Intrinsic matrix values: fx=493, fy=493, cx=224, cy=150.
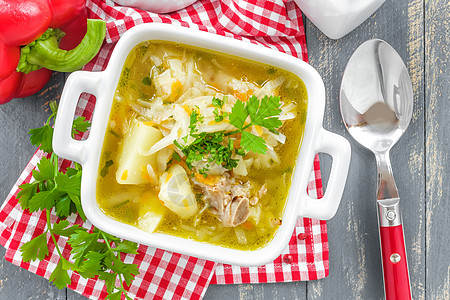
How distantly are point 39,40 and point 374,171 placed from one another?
1192mm

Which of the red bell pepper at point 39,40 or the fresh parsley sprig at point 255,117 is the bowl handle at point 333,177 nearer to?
the fresh parsley sprig at point 255,117

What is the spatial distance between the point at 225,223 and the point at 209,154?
0.23 m

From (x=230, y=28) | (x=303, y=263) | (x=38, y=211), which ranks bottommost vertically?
(x=303, y=263)

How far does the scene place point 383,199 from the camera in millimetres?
1697

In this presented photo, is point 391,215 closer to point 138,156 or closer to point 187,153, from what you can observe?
point 187,153

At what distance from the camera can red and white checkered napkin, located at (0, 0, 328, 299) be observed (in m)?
1.64

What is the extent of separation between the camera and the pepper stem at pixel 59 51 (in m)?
1.49

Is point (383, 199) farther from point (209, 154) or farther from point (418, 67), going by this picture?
point (209, 154)

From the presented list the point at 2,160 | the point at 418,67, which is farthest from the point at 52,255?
the point at 418,67

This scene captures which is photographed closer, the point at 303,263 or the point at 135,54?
the point at 135,54

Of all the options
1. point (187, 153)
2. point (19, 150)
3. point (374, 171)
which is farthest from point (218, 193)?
point (19, 150)

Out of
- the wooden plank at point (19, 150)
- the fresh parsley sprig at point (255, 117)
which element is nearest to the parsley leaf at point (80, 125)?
the wooden plank at point (19, 150)

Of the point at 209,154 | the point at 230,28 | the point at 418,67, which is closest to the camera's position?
the point at 209,154

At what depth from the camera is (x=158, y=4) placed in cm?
161
